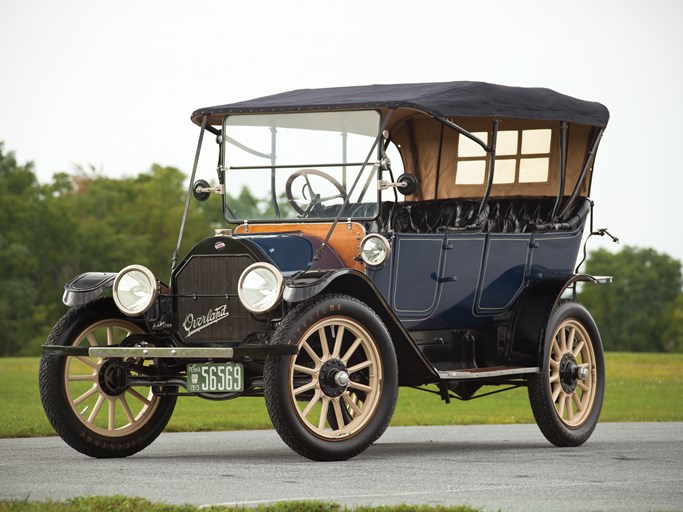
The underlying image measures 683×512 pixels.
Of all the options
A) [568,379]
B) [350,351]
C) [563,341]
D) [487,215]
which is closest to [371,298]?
[350,351]

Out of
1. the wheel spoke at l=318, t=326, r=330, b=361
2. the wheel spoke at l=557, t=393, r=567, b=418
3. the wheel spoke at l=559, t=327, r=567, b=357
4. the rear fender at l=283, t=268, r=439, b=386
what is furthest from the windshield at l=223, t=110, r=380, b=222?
the wheel spoke at l=557, t=393, r=567, b=418

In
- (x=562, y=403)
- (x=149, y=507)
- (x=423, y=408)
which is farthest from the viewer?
(x=423, y=408)

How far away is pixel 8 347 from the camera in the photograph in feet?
199

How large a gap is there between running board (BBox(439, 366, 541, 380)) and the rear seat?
1.37 meters

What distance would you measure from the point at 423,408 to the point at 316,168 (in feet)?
29.8

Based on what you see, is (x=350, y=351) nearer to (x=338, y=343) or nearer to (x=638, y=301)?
(x=338, y=343)

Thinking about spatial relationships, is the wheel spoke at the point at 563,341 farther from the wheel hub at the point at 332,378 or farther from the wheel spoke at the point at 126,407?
the wheel spoke at the point at 126,407

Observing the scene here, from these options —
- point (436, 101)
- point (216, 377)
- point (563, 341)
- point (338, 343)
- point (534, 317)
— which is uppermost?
point (436, 101)

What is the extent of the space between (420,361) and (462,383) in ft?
5.29

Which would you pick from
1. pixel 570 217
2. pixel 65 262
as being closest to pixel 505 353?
pixel 570 217

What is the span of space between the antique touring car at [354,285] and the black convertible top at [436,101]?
0.08ft

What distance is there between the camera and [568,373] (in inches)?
478

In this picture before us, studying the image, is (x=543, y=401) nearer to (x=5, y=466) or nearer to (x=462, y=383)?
(x=462, y=383)

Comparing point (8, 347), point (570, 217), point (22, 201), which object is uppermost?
point (570, 217)
